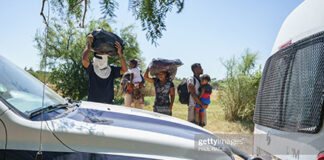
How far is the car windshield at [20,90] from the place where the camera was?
176 centimetres

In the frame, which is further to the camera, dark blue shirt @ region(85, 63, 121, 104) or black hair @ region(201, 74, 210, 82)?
black hair @ region(201, 74, 210, 82)

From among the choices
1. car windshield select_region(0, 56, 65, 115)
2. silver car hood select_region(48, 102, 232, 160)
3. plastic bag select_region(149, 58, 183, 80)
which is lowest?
silver car hood select_region(48, 102, 232, 160)

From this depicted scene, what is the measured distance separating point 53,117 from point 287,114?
1.82m

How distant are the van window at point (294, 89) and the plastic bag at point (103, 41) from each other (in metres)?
2.22

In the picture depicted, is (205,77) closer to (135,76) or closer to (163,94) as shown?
(163,94)

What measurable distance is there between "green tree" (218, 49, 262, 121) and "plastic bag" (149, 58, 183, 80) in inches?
178

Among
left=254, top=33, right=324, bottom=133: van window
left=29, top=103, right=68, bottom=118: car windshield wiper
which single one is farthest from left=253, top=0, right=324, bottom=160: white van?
left=29, top=103, right=68, bottom=118: car windshield wiper

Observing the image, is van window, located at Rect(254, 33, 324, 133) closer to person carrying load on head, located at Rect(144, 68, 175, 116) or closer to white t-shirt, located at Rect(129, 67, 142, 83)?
person carrying load on head, located at Rect(144, 68, 175, 116)

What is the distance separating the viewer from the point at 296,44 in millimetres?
2164

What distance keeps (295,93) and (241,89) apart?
289 inches

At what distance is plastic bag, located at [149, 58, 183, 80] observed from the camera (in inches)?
198

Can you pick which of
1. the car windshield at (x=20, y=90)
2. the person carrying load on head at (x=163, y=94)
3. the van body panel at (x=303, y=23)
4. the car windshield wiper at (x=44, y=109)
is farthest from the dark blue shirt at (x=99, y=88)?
the van body panel at (x=303, y=23)

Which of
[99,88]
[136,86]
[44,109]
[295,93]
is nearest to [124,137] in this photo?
[44,109]

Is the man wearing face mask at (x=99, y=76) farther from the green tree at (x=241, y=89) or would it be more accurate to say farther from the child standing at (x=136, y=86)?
the green tree at (x=241, y=89)
